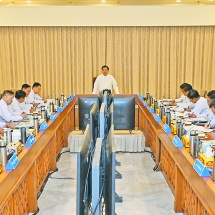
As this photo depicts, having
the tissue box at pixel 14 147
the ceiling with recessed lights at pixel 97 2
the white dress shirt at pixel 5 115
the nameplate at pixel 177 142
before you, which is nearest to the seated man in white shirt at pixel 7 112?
the white dress shirt at pixel 5 115

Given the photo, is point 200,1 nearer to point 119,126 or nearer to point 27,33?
point 27,33

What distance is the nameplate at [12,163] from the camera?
3.12 metres

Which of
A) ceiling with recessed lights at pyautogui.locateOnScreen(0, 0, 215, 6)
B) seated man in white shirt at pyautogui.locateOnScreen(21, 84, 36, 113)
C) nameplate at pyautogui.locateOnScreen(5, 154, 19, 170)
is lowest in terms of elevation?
nameplate at pyautogui.locateOnScreen(5, 154, 19, 170)

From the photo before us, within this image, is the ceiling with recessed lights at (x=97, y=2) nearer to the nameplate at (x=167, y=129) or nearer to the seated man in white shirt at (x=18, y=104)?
the seated man in white shirt at (x=18, y=104)

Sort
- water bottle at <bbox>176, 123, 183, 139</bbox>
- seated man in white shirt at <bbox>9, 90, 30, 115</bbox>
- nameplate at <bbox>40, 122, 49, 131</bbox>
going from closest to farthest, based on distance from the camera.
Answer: water bottle at <bbox>176, 123, 183, 139</bbox>, nameplate at <bbox>40, 122, 49, 131</bbox>, seated man in white shirt at <bbox>9, 90, 30, 115</bbox>

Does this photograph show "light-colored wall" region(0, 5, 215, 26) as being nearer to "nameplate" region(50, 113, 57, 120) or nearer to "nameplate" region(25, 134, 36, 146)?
"nameplate" region(50, 113, 57, 120)

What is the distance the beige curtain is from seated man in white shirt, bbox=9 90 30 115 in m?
3.53

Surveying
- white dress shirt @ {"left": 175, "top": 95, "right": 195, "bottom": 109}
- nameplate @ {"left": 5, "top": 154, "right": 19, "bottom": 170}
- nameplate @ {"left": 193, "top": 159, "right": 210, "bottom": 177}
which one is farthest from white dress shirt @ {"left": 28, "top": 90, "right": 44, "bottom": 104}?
nameplate @ {"left": 193, "top": 159, "right": 210, "bottom": 177}

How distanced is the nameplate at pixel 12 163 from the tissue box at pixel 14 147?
0.27m

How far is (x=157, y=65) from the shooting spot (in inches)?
389

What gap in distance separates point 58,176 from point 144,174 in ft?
3.74

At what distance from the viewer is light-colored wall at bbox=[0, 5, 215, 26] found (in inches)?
371

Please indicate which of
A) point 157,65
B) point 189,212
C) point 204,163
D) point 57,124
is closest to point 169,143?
point 189,212

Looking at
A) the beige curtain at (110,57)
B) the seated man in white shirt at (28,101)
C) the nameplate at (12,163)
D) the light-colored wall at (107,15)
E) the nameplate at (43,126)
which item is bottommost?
the nameplate at (12,163)
